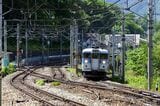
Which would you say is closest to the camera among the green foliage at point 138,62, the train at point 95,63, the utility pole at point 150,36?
the utility pole at point 150,36

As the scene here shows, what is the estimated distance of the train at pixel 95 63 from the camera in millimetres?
35938

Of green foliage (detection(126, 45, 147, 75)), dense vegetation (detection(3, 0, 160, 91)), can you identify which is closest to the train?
dense vegetation (detection(3, 0, 160, 91))

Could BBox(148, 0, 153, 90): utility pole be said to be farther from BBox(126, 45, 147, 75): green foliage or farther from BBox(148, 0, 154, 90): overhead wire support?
BBox(126, 45, 147, 75): green foliage

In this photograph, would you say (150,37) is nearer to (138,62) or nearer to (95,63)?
(95,63)

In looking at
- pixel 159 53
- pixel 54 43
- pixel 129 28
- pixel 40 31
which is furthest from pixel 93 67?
pixel 129 28

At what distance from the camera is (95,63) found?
3609 cm

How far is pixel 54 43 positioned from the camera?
96.4 meters

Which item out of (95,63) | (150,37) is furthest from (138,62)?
(150,37)

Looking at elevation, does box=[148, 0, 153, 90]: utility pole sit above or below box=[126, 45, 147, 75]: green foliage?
above

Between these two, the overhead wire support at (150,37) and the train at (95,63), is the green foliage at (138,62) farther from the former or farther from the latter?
the overhead wire support at (150,37)

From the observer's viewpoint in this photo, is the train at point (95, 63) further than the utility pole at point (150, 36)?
Yes

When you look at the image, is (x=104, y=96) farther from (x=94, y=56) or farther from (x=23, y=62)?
→ (x=23, y=62)

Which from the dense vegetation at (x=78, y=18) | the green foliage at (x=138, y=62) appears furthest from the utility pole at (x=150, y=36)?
the green foliage at (x=138, y=62)

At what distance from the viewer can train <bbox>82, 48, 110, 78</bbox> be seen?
3594 cm
